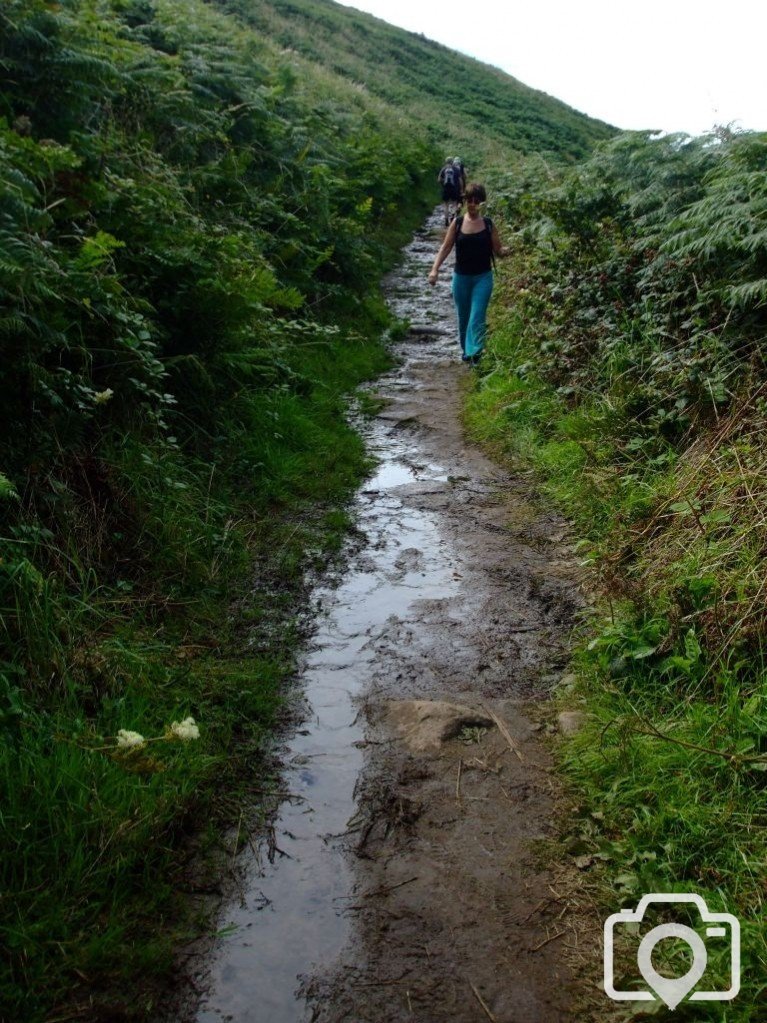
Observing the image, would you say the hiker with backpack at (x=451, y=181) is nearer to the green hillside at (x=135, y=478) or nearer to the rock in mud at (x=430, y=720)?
the green hillside at (x=135, y=478)

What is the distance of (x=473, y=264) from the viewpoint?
9.16 m

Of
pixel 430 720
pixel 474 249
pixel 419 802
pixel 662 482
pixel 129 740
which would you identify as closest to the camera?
pixel 129 740

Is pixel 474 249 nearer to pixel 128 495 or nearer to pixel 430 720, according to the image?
pixel 128 495

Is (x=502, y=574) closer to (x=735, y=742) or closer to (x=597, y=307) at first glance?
(x=735, y=742)

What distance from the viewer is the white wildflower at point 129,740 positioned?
9.98 ft

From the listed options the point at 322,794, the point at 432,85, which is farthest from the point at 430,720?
the point at 432,85

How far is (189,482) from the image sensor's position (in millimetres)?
5395

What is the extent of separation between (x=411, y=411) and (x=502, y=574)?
3734 millimetres

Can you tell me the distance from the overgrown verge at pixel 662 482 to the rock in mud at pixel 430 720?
20.4 inches

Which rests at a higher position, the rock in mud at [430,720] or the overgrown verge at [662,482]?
the overgrown verge at [662,482]

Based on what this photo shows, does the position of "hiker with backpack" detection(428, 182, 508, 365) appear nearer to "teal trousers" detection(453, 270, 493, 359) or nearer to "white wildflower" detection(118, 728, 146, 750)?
"teal trousers" detection(453, 270, 493, 359)

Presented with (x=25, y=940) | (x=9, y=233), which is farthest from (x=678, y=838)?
(x=9, y=233)

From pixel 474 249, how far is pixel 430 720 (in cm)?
667

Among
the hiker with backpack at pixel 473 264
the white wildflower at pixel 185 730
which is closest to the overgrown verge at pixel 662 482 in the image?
the hiker with backpack at pixel 473 264
